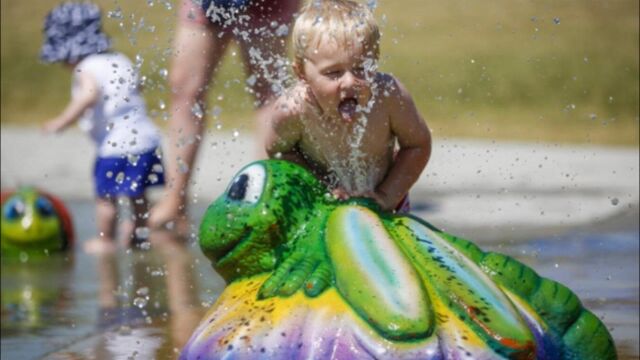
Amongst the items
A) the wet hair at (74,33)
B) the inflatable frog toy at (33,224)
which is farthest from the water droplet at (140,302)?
the wet hair at (74,33)

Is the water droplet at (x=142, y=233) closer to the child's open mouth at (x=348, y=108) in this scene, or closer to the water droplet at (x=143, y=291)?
the water droplet at (x=143, y=291)

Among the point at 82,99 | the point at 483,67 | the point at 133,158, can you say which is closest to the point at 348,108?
the point at 133,158

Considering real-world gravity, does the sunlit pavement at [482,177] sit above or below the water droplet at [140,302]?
below

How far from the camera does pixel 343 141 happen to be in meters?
4.67

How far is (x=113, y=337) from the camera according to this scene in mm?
5680

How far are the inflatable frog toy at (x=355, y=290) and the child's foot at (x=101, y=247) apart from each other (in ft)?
10.8

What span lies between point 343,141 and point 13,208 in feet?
11.5

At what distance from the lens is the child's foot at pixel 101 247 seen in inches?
303

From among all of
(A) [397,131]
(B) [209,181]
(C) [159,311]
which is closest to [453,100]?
(B) [209,181]

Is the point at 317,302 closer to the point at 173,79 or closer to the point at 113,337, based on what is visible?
the point at 113,337

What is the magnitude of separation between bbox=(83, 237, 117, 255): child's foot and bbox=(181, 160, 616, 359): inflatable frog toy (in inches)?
129

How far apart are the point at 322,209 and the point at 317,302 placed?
0.34 metres

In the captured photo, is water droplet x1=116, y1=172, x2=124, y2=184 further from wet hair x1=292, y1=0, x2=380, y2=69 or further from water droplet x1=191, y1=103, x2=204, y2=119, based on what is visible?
wet hair x1=292, y1=0, x2=380, y2=69

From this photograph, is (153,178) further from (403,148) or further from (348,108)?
(348,108)
